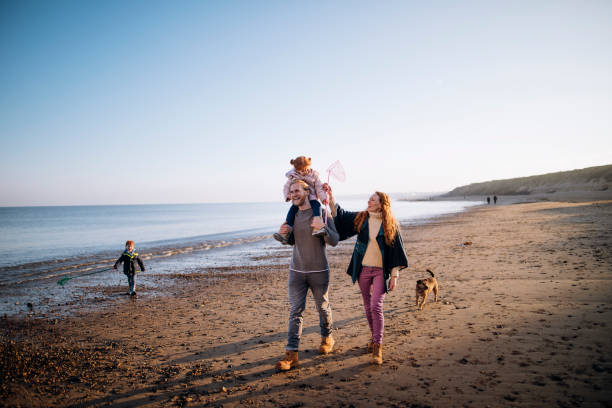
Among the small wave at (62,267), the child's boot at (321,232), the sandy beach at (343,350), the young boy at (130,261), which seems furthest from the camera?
the small wave at (62,267)

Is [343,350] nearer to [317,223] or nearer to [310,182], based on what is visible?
[317,223]

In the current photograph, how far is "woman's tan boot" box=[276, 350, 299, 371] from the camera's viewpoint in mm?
4148

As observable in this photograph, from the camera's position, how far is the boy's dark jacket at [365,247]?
4.23 metres

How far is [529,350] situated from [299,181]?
4020 mm

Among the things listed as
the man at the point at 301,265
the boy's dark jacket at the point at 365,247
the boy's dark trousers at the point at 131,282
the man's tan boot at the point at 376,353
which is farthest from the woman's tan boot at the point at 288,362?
the boy's dark trousers at the point at 131,282

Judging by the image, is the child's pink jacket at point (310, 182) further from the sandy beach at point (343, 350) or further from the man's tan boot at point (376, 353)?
the sandy beach at point (343, 350)

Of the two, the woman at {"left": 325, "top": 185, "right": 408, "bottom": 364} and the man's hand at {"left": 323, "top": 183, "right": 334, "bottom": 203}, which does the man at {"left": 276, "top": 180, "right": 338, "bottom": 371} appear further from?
the woman at {"left": 325, "top": 185, "right": 408, "bottom": 364}

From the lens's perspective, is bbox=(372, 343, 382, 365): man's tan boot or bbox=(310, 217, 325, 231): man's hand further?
bbox=(372, 343, 382, 365): man's tan boot

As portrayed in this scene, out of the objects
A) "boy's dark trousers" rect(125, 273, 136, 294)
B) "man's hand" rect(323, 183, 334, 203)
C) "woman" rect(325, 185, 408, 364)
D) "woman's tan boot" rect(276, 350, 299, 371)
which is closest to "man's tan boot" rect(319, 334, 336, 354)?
"woman's tan boot" rect(276, 350, 299, 371)

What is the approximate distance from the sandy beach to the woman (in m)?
0.66

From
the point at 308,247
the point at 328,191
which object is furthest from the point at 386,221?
the point at 308,247

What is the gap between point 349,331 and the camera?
5.49m

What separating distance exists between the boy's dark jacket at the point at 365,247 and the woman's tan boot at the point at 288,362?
1388 mm

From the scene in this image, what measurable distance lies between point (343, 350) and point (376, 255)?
1.69 m
